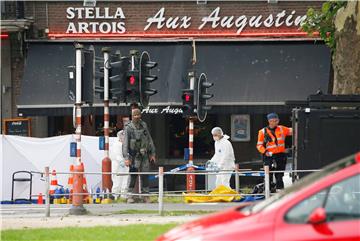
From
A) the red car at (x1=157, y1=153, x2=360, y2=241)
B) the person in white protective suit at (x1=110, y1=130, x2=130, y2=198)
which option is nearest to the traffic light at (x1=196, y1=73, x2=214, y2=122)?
the person in white protective suit at (x1=110, y1=130, x2=130, y2=198)

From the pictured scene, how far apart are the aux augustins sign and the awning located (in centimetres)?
56

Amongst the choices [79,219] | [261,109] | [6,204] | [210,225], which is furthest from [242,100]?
[210,225]

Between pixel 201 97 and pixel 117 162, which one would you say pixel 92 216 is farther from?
pixel 201 97

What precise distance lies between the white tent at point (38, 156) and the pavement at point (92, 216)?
3.13 m

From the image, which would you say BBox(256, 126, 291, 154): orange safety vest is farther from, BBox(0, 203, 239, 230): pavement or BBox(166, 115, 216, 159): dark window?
BBox(166, 115, 216, 159): dark window

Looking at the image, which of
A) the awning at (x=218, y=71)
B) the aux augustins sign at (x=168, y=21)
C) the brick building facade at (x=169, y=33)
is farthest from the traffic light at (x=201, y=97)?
the aux augustins sign at (x=168, y=21)

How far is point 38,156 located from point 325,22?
7810 millimetres

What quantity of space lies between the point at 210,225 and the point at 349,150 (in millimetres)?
10502

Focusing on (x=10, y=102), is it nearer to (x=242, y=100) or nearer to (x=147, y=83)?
(x=242, y=100)

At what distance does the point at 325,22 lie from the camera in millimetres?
25234

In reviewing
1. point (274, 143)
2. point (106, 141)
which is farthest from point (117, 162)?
point (274, 143)

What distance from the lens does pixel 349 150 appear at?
18016 mm

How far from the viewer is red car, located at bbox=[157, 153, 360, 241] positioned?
736 cm

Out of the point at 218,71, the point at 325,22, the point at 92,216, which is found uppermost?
the point at 325,22
